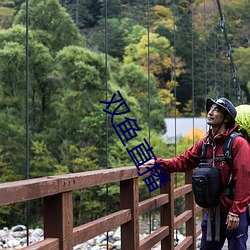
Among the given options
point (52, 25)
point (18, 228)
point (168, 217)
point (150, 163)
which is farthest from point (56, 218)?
point (52, 25)

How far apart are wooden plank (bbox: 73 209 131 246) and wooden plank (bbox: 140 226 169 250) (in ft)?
0.65

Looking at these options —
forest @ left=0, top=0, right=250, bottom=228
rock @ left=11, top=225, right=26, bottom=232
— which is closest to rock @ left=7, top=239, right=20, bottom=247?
rock @ left=11, top=225, right=26, bottom=232

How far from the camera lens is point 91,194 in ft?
49.4

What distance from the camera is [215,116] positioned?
6.62 feet

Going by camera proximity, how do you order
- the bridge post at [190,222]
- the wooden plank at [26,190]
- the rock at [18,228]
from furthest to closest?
1. the rock at [18,228]
2. the bridge post at [190,222]
3. the wooden plank at [26,190]

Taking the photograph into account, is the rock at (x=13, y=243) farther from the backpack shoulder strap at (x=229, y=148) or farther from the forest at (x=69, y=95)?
the backpack shoulder strap at (x=229, y=148)

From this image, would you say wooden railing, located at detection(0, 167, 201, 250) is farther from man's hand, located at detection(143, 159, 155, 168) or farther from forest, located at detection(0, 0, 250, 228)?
forest, located at detection(0, 0, 250, 228)

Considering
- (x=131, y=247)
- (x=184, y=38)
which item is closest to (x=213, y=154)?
(x=131, y=247)

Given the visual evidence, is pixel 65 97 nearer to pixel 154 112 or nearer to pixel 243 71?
pixel 154 112

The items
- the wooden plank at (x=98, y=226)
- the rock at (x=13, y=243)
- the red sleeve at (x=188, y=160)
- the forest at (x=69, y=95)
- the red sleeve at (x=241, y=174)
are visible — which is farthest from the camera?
the forest at (x=69, y=95)

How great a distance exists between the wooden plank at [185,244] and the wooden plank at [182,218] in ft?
0.31

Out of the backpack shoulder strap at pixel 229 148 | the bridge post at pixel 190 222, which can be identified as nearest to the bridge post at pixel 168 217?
the bridge post at pixel 190 222

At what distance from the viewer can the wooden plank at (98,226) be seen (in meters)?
1.59

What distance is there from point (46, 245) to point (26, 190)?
16 cm
